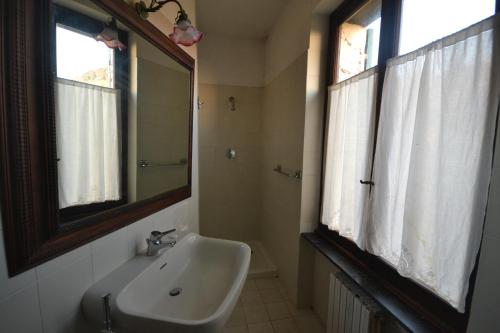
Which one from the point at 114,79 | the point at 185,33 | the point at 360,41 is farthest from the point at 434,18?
the point at 114,79

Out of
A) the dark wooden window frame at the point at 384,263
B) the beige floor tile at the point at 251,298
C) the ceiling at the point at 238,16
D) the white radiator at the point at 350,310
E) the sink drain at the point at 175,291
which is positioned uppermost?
the ceiling at the point at 238,16

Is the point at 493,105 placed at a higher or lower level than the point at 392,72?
lower

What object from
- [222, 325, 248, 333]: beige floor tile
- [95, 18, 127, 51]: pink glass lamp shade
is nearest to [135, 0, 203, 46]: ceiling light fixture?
[95, 18, 127, 51]: pink glass lamp shade

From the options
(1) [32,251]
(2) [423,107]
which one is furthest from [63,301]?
(2) [423,107]

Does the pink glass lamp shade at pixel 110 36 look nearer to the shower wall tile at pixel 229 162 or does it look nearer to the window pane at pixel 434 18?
the window pane at pixel 434 18

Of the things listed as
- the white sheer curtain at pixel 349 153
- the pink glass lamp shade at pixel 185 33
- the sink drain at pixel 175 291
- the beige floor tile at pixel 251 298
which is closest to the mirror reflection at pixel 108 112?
the pink glass lamp shade at pixel 185 33

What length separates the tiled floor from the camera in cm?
166

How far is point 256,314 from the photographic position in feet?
5.91

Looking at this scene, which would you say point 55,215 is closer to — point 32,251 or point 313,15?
point 32,251

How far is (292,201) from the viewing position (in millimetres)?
1918

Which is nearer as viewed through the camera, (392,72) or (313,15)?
(392,72)

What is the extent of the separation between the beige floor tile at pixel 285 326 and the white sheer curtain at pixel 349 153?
85 cm

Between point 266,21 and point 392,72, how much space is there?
173 centimetres

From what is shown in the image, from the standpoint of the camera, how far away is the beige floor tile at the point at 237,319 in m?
1.70
